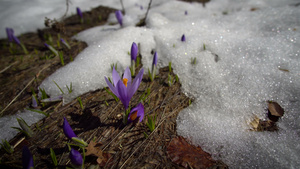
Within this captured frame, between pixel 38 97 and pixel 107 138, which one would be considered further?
pixel 38 97

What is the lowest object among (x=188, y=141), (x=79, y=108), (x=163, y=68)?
(x=188, y=141)

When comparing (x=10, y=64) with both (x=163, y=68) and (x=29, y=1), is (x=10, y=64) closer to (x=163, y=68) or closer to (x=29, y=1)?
(x=163, y=68)

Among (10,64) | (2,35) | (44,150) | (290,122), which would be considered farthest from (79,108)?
(2,35)

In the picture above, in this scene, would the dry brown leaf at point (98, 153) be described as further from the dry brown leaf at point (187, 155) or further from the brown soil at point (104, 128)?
the dry brown leaf at point (187, 155)

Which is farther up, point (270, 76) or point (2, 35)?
point (2, 35)

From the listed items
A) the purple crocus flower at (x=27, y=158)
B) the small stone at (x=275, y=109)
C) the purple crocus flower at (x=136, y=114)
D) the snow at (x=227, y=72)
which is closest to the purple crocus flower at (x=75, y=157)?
the purple crocus flower at (x=27, y=158)

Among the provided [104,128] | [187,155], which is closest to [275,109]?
[187,155]

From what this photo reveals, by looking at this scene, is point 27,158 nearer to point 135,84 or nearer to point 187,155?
point 135,84
